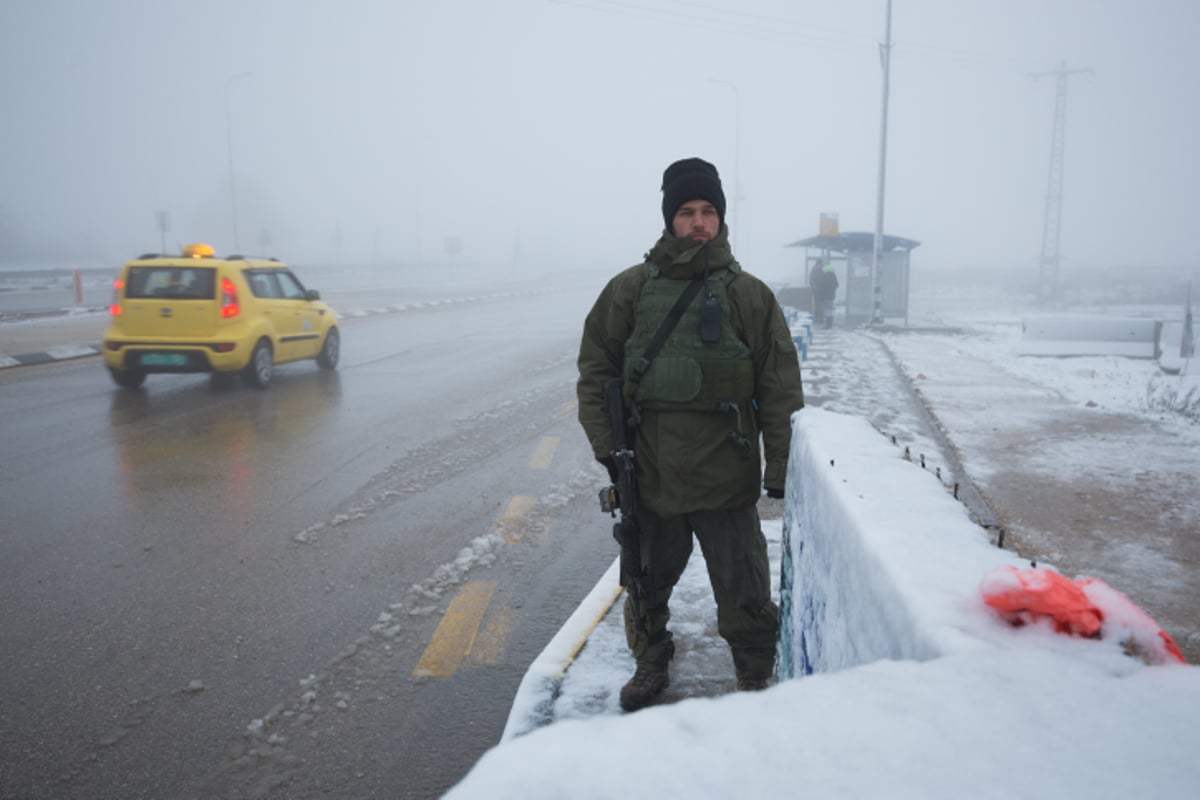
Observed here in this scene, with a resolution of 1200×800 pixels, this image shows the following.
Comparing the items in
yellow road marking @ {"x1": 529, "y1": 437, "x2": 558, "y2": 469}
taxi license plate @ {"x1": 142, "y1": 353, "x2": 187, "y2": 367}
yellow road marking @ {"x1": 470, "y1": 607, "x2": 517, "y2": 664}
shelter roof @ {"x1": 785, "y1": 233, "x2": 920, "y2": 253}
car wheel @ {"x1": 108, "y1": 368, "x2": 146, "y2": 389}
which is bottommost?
yellow road marking @ {"x1": 470, "y1": 607, "x2": 517, "y2": 664}

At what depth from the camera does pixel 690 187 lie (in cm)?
307

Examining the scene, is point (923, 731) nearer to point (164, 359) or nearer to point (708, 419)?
point (708, 419)

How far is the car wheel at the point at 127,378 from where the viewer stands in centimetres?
1056

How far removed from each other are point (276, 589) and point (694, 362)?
2.69 metres

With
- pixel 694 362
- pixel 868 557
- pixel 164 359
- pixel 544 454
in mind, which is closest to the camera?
pixel 868 557

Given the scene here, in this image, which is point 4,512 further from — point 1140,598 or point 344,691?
point 1140,598

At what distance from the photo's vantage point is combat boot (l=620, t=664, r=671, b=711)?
3.17 metres

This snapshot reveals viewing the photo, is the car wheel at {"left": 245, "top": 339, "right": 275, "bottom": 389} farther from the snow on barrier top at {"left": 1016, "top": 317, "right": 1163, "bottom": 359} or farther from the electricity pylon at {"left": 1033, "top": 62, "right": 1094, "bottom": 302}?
the electricity pylon at {"left": 1033, "top": 62, "right": 1094, "bottom": 302}

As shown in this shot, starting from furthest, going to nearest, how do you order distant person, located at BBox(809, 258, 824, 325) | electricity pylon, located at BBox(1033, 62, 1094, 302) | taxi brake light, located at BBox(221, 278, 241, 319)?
electricity pylon, located at BBox(1033, 62, 1094, 302), distant person, located at BBox(809, 258, 824, 325), taxi brake light, located at BBox(221, 278, 241, 319)

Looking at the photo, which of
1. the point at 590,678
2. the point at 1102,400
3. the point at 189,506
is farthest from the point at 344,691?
the point at 1102,400

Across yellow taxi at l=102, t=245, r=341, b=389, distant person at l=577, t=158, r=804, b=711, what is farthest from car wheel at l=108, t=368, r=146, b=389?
distant person at l=577, t=158, r=804, b=711

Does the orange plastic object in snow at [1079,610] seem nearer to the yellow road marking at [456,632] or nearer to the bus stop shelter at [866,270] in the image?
the yellow road marking at [456,632]

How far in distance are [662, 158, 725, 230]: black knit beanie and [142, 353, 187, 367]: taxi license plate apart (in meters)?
8.89

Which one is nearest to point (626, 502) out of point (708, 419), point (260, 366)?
point (708, 419)
